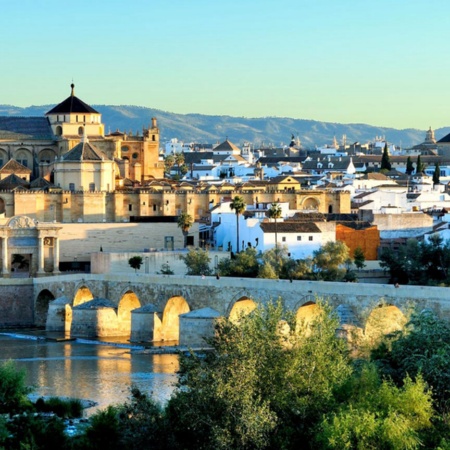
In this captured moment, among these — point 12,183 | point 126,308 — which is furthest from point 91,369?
point 12,183

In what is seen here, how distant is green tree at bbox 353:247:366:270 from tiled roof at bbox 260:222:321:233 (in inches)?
78.8

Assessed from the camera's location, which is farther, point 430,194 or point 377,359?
point 430,194

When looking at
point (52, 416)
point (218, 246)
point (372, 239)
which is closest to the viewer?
point (52, 416)

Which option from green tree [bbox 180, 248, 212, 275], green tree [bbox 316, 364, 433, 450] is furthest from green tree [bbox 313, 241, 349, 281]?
green tree [bbox 316, 364, 433, 450]

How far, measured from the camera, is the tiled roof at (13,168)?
274 ft

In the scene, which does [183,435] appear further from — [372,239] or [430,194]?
[430,194]

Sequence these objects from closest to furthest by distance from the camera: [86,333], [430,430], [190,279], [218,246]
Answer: [430,430] < [190,279] < [86,333] < [218,246]

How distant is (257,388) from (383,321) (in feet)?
42.6

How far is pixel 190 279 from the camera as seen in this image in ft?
181

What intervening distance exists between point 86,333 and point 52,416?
2147 centimetres

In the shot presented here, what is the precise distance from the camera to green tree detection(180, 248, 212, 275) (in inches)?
2525

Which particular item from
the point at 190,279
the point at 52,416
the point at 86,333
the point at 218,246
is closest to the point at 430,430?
the point at 52,416

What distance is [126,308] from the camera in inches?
2349

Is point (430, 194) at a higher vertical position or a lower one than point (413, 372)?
higher
